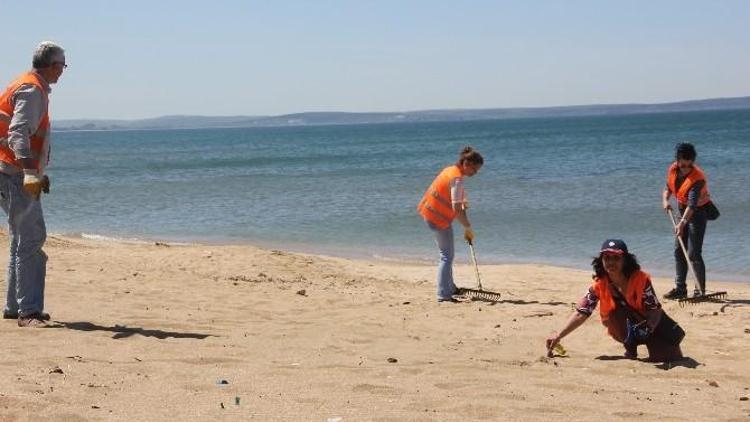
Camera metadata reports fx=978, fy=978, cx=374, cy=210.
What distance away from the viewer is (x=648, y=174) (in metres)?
35.8

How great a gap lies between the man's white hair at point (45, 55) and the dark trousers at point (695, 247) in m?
6.26

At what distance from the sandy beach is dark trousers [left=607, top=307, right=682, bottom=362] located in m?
0.12

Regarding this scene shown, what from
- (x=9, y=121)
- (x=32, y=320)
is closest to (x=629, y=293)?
(x=32, y=320)

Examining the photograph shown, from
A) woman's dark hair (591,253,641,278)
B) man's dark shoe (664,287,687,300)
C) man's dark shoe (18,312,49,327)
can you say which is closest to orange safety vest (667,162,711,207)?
man's dark shoe (664,287,687,300)

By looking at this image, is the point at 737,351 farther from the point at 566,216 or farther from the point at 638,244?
the point at 566,216

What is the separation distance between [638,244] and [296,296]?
8831mm

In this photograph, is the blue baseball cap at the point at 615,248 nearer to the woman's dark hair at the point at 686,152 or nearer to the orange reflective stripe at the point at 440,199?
the orange reflective stripe at the point at 440,199

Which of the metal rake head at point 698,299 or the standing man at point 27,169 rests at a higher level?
the standing man at point 27,169

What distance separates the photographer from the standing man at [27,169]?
625 centimetres

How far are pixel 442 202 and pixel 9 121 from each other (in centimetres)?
447

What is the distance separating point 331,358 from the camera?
6156mm

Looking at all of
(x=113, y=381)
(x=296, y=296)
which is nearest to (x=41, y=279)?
(x=113, y=381)

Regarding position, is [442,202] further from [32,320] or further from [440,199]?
[32,320]

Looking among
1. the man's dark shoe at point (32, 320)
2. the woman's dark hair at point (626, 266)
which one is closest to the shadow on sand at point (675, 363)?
the woman's dark hair at point (626, 266)
